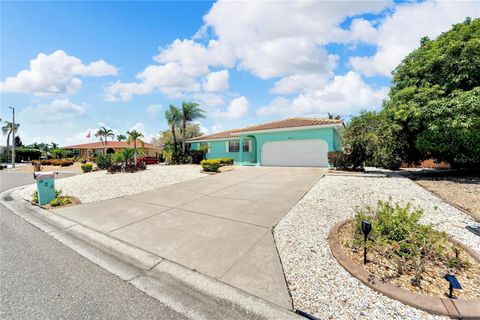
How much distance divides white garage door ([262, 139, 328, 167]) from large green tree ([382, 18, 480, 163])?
520 cm

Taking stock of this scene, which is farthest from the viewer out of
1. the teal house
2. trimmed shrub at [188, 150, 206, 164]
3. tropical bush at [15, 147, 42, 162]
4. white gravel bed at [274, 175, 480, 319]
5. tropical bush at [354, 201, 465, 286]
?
tropical bush at [15, 147, 42, 162]

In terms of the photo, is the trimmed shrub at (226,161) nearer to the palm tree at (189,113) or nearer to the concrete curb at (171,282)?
the palm tree at (189,113)

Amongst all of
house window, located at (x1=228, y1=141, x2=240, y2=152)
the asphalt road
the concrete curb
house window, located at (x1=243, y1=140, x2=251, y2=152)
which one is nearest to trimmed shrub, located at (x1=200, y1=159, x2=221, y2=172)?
house window, located at (x1=243, y1=140, x2=251, y2=152)

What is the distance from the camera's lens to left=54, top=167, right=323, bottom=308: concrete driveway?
3.27m

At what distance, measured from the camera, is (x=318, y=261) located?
11.2 ft

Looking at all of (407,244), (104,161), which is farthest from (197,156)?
(407,244)

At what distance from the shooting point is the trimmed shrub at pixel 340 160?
13266 millimetres

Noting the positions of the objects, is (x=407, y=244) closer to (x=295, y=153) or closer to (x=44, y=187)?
(x=44, y=187)

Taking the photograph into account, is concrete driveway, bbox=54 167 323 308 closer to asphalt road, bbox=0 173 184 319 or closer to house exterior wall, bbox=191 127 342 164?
asphalt road, bbox=0 173 184 319

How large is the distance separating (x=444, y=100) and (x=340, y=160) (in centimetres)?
557

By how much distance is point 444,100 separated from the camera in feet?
32.0

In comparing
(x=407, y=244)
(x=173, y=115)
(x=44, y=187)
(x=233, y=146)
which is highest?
(x=173, y=115)

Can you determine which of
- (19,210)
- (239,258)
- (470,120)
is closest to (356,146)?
(470,120)

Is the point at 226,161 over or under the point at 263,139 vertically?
under
